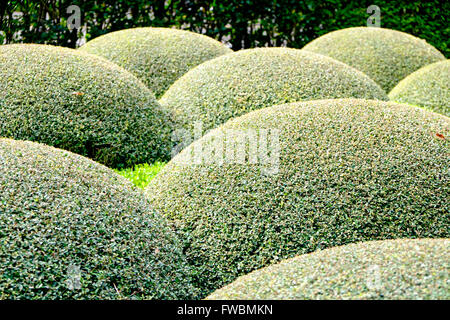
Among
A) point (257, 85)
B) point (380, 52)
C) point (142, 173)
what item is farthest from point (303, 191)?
point (380, 52)

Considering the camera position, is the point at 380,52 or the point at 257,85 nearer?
the point at 257,85

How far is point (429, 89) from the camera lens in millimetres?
4754

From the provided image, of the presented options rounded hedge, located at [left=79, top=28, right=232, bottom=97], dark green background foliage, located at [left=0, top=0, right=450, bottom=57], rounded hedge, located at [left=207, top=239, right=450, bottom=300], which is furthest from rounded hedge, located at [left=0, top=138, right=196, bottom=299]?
dark green background foliage, located at [left=0, top=0, right=450, bottom=57]

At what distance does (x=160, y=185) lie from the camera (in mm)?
2746

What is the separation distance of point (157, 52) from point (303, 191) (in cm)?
290

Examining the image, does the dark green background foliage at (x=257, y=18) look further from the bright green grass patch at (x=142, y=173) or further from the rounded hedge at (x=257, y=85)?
the bright green grass patch at (x=142, y=173)

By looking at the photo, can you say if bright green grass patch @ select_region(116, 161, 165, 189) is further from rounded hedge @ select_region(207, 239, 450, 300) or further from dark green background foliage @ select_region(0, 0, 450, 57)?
dark green background foliage @ select_region(0, 0, 450, 57)

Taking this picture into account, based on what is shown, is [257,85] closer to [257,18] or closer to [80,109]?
[80,109]

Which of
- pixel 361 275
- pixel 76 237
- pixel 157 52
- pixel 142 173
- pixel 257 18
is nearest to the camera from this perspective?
pixel 361 275

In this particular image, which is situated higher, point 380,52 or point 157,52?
point 380,52

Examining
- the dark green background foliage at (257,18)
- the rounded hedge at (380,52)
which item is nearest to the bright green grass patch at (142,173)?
the rounded hedge at (380,52)

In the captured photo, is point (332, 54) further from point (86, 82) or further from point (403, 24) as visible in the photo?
point (86, 82)

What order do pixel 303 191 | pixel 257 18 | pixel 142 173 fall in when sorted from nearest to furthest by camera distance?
pixel 303 191 < pixel 142 173 < pixel 257 18

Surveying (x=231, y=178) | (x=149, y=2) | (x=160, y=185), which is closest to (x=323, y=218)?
(x=231, y=178)
